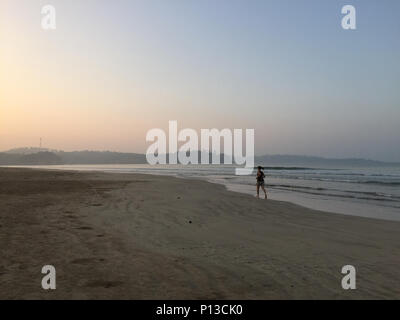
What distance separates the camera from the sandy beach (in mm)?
5500

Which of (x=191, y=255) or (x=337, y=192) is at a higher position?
(x=191, y=255)

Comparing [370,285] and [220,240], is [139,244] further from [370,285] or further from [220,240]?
[370,285]

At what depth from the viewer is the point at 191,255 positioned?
7676mm

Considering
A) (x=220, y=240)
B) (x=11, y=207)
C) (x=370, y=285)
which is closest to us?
(x=370, y=285)

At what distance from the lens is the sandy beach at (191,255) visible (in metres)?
5.50

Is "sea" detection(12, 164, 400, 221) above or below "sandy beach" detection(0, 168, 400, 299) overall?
below

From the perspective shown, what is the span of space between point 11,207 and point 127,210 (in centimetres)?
468

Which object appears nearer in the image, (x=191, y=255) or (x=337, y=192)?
(x=191, y=255)

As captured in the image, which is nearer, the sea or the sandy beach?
the sandy beach

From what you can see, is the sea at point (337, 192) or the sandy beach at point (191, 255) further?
the sea at point (337, 192)

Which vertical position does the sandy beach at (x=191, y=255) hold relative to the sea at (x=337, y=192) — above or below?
above
